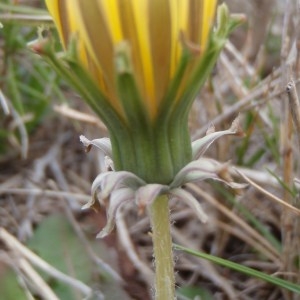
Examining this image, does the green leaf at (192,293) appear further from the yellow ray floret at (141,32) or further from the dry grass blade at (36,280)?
the yellow ray floret at (141,32)

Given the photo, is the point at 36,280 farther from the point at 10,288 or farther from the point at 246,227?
the point at 246,227

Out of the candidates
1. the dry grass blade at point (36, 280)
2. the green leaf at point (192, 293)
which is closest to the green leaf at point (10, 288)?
the dry grass blade at point (36, 280)

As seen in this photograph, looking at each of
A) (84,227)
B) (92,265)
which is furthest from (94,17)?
(84,227)

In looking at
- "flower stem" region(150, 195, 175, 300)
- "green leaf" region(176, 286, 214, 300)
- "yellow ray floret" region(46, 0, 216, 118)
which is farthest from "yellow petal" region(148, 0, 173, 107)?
"green leaf" region(176, 286, 214, 300)

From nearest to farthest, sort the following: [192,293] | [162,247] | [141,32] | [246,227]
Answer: [141,32] < [162,247] < [192,293] < [246,227]

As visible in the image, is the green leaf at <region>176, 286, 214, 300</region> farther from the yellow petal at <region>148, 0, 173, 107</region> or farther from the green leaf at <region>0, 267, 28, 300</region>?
A: the yellow petal at <region>148, 0, 173, 107</region>

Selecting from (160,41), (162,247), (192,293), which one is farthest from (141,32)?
(192,293)

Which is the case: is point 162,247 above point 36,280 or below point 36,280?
above
